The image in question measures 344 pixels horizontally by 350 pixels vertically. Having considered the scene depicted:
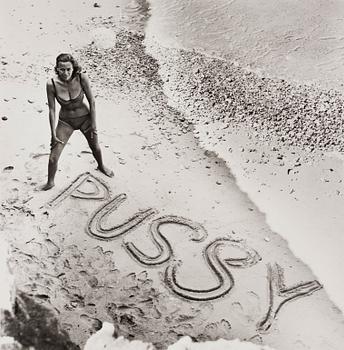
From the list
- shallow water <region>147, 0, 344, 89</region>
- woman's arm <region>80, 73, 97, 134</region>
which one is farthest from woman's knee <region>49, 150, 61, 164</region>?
shallow water <region>147, 0, 344, 89</region>

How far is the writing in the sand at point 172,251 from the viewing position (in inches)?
191

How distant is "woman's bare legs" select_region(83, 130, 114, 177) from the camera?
221 inches

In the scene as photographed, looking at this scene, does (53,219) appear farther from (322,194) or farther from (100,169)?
(322,194)

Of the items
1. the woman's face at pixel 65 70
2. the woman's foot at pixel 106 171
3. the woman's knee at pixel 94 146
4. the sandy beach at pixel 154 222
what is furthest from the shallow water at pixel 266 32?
the woman's face at pixel 65 70

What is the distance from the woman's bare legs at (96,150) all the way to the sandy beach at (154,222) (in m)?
0.07

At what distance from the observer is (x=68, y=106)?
17.7 feet

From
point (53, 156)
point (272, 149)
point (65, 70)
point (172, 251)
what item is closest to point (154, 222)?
point (172, 251)

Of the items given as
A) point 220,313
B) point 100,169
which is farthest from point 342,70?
point 220,313

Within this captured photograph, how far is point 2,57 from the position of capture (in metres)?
7.73

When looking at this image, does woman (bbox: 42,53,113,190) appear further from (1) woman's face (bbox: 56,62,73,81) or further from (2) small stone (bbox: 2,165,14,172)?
(2) small stone (bbox: 2,165,14,172)

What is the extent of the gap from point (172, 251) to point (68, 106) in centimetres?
179

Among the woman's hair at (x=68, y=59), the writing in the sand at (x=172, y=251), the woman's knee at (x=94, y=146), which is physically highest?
the woman's hair at (x=68, y=59)

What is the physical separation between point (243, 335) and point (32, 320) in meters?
1.78

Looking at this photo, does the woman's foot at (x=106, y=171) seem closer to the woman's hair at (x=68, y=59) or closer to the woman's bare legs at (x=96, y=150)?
the woman's bare legs at (x=96, y=150)
